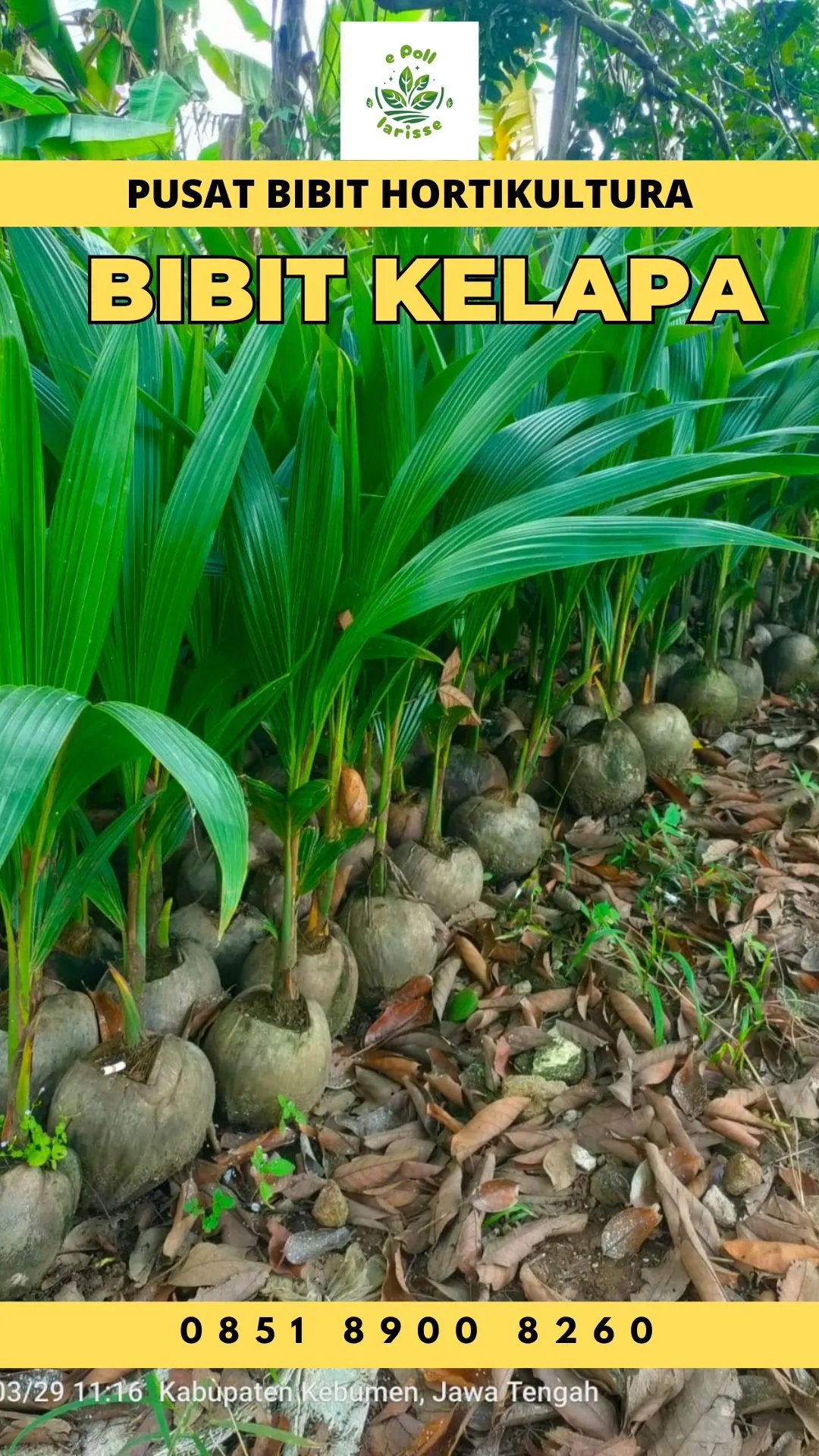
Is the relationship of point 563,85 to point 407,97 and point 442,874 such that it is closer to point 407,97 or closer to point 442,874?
point 407,97

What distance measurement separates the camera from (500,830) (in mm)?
998

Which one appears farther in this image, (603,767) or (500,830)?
(603,767)

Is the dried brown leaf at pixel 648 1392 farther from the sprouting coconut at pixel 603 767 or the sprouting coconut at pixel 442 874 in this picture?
the sprouting coconut at pixel 603 767

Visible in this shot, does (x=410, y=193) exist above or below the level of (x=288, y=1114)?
above

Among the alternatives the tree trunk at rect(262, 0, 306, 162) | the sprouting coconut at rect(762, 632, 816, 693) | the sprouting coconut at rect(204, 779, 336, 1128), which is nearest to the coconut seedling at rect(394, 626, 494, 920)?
the sprouting coconut at rect(204, 779, 336, 1128)

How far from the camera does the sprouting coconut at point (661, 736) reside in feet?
3.93

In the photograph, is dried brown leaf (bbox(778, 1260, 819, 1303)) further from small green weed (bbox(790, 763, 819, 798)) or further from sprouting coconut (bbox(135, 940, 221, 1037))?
small green weed (bbox(790, 763, 819, 798))

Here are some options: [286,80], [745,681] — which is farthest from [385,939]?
[286,80]

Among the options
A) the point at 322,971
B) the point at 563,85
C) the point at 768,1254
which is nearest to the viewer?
the point at 768,1254

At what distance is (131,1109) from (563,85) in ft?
6.45

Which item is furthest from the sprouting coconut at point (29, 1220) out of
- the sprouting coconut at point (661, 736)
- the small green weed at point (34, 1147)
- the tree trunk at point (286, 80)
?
the tree trunk at point (286, 80)

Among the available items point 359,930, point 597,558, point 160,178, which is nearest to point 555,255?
point 160,178

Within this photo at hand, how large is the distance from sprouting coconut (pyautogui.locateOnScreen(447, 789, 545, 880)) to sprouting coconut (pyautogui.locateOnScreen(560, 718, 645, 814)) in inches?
5.2

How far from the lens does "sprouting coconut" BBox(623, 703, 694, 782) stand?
1199 millimetres
